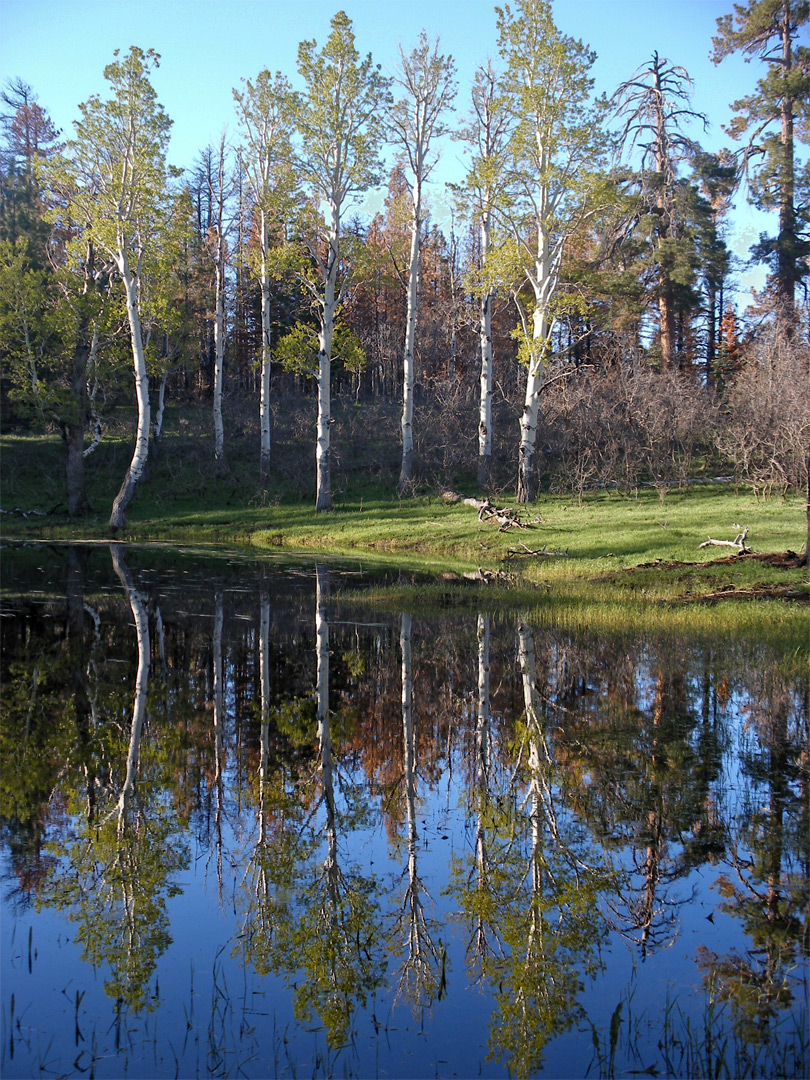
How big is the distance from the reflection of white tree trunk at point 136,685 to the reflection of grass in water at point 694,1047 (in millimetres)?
3511

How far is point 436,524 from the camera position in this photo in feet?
82.3

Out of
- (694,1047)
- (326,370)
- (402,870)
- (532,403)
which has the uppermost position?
(326,370)

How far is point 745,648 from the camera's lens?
37.6 feet

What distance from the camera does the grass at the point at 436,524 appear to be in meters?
16.8

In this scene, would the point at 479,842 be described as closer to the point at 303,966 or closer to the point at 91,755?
the point at 303,966

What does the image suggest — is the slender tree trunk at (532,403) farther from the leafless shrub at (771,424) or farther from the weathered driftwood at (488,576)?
the weathered driftwood at (488,576)

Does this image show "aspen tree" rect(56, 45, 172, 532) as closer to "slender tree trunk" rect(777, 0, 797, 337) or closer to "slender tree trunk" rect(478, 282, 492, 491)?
"slender tree trunk" rect(478, 282, 492, 491)

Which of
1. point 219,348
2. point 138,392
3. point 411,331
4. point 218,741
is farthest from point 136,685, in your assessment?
point 219,348

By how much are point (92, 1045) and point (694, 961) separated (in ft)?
9.95

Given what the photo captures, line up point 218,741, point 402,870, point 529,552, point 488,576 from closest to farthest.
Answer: point 402,870, point 218,741, point 488,576, point 529,552

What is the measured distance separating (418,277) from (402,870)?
28.2m

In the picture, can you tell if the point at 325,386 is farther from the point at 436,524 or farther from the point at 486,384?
the point at 436,524

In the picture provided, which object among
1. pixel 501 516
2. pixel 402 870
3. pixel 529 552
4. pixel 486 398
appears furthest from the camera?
pixel 486 398

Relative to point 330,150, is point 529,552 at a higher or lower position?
lower
